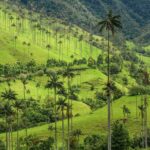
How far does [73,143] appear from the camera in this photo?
7175 inches

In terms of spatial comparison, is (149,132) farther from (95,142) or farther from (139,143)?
(95,142)

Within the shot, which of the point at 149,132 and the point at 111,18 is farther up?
the point at 111,18

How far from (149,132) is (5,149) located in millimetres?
62745

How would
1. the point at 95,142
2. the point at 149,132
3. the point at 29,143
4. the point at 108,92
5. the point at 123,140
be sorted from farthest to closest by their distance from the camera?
the point at 149,132 → the point at 29,143 → the point at 95,142 → the point at 123,140 → the point at 108,92

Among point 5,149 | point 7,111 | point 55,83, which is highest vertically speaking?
point 55,83

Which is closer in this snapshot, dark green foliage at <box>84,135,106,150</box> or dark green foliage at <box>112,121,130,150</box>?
dark green foliage at <box>112,121,130,150</box>

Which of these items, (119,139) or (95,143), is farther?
(95,143)

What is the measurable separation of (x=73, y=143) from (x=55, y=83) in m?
35.8

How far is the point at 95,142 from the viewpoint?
165 metres

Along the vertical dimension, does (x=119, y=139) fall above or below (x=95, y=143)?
above

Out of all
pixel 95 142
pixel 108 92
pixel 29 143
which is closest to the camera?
pixel 108 92

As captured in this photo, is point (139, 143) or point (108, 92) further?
point (139, 143)

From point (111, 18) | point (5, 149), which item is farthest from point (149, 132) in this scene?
point (111, 18)

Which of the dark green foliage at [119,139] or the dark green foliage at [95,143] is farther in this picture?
the dark green foliage at [95,143]
